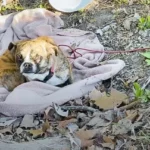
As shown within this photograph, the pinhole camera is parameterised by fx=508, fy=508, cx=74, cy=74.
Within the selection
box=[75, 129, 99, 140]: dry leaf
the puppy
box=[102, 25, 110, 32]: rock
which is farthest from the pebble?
box=[75, 129, 99, 140]: dry leaf

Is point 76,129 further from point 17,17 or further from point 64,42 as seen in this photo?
point 17,17

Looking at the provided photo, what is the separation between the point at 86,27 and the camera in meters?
5.33

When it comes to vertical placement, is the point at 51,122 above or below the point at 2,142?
below

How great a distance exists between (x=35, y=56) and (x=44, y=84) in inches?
10.0

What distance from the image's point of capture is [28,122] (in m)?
4.04

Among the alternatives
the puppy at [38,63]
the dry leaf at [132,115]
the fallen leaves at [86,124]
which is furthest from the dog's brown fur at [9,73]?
the dry leaf at [132,115]

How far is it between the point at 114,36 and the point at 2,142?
7.15 ft

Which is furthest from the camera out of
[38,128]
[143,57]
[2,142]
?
[143,57]

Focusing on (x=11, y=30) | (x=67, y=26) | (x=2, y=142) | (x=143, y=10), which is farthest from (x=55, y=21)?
(x=2, y=142)

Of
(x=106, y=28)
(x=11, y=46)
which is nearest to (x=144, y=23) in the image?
(x=106, y=28)

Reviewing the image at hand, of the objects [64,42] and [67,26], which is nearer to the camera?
[64,42]

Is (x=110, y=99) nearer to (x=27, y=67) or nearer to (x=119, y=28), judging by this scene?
(x=27, y=67)

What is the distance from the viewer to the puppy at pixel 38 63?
14.4ft

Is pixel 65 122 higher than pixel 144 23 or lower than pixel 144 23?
lower
